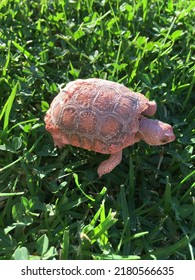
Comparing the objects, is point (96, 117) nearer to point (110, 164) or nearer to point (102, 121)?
point (102, 121)

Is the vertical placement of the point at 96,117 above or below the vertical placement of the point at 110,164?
above

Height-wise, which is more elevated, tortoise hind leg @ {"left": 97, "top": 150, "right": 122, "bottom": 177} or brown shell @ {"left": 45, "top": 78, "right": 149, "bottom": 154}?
brown shell @ {"left": 45, "top": 78, "right": 149, "bottom": 154}

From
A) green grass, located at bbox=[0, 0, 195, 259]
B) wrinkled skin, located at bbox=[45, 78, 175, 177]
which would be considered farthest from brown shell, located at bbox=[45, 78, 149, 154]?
green grass, located at bbox=[0, 0, 195, 259]

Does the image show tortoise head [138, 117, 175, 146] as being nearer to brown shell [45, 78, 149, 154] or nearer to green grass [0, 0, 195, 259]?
brown shell [45, 78, 149, 154]

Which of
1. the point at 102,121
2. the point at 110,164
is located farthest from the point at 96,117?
the point at 110,164

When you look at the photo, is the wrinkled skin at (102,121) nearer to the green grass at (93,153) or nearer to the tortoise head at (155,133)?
the tortoise head at (155,133)
